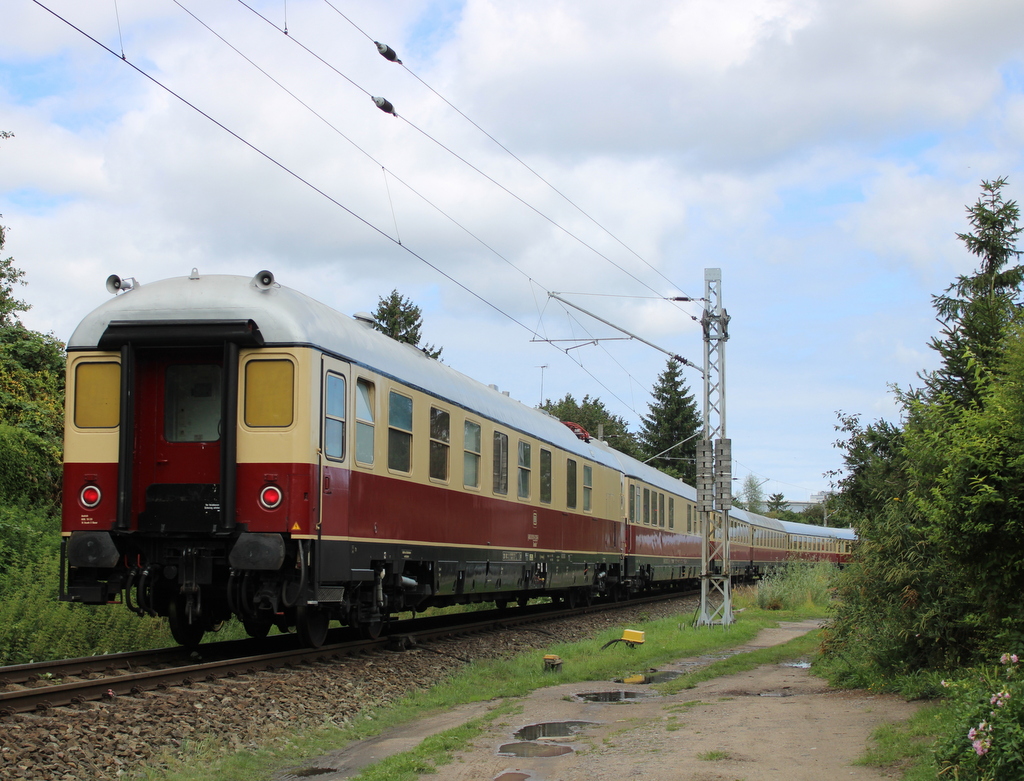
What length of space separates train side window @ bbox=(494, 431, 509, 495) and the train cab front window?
634 cm

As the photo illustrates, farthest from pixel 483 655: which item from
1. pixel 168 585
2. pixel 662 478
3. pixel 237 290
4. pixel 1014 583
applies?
pixel 662 478

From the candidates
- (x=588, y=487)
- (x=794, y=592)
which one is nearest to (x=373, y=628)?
(x=588, y=487)

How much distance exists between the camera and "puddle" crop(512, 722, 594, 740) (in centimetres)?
851

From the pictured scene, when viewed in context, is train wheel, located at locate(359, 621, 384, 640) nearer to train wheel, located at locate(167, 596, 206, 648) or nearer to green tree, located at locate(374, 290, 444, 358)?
train wheel, located at locate(167, 596, 206, 648)

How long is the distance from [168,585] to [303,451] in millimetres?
2035

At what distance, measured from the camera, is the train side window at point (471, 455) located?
50.2 ft

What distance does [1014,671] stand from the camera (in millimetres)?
6785

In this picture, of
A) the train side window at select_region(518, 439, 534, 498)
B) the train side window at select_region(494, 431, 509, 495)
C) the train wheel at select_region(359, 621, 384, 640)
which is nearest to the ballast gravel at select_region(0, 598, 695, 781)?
the train wheel at select_region(359, 621, 384, 640)

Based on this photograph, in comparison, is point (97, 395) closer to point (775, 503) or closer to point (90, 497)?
point (90, 497)

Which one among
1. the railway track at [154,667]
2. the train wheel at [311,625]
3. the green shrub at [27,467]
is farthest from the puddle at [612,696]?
the green shrub at [27,467]

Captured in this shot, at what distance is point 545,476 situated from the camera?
63.8 ft

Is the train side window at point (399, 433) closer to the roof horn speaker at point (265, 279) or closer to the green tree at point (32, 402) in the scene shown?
the roof horn speaker at point (265, 279)

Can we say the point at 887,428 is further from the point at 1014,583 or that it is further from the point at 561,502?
the point at 1014,583

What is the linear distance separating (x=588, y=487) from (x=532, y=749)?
585 inches
